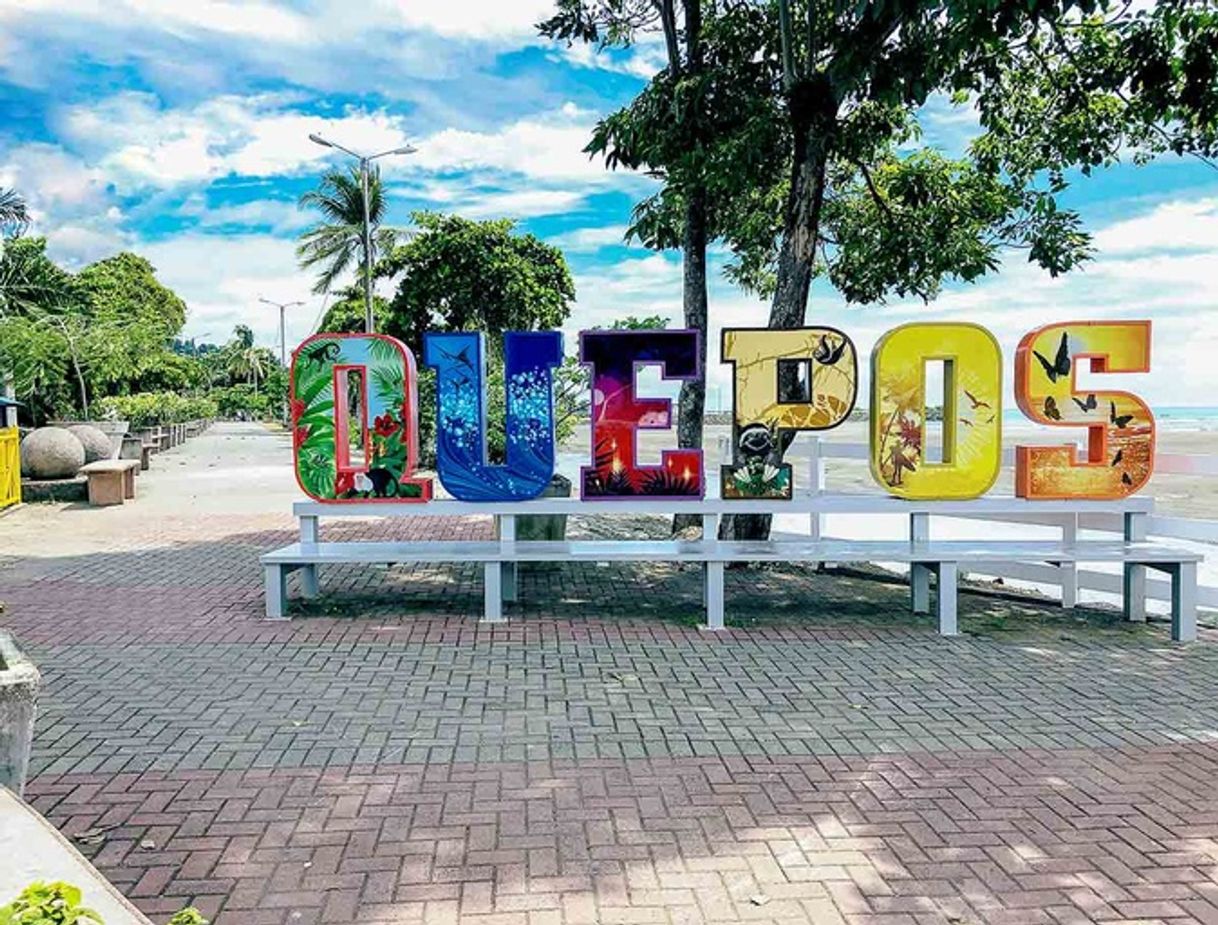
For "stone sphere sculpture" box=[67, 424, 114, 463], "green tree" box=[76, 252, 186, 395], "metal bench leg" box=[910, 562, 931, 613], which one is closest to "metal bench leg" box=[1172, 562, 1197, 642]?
"metal bench leg" box=[910, 562, 931, 613]

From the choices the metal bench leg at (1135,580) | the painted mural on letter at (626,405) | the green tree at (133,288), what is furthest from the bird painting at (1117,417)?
the green tree at (133,288)

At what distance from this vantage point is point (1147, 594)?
868cm

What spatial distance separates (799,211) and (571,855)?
7871mm

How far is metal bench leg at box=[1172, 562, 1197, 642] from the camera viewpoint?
7832 mm

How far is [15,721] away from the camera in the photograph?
147 inches

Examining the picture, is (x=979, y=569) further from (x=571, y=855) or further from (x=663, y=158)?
(x=571, y=855)

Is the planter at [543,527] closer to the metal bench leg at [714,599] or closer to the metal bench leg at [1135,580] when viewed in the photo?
the metal bench leg at [714,599]

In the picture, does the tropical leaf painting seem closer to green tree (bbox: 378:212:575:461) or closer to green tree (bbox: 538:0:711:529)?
green tree (bbox: 538:0:711:529)

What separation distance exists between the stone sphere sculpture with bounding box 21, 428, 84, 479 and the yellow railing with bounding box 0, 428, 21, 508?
1117 mm

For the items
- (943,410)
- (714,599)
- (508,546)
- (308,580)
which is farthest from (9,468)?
(943,410)

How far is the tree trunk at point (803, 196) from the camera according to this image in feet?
32.5

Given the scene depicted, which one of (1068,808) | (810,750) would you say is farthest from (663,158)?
(1068,808)

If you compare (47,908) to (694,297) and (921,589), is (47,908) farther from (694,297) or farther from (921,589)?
(694,297)

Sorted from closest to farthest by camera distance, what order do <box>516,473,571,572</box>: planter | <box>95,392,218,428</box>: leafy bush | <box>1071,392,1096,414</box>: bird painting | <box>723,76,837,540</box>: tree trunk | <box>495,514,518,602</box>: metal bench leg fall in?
1. <box>1071,392,1096,414</box>: bird painting
2. <box>495,514,518,602</box>: metal bench leg
3. <box>723,76,837,540</box>: tree trunk
4. <box>516,473,571,572</box>: planter
5. <box>95,392,218,428</box>: leafy bush
